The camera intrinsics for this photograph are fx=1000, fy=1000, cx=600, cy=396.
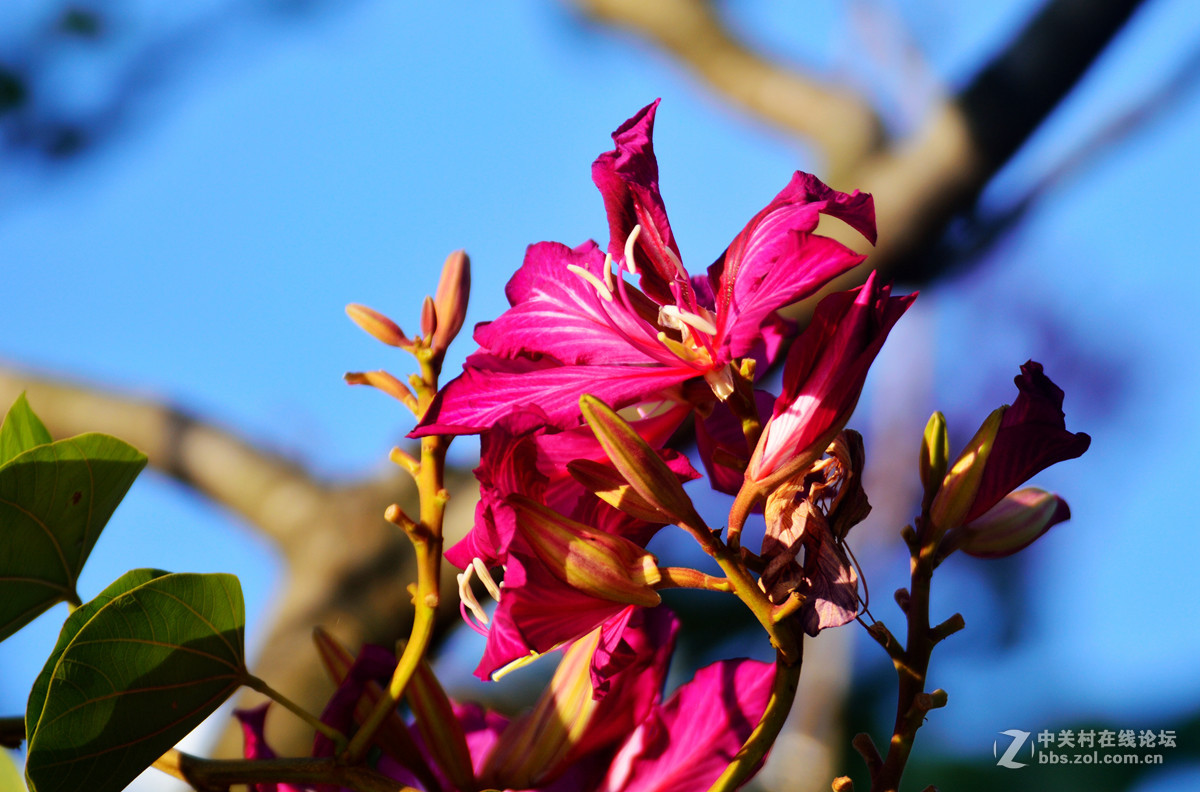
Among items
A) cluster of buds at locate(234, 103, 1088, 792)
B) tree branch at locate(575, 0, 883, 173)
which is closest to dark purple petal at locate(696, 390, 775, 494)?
cluster of buds at locate(234, 103, 1088, 792)

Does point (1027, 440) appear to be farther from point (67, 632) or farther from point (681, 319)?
point (67, 632)

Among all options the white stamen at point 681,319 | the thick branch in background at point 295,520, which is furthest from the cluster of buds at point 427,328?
the thick branch in background at point 295,520

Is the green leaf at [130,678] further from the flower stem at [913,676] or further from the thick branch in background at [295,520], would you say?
the thick branch in background at [295,520]

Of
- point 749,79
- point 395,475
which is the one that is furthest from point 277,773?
point 749,79

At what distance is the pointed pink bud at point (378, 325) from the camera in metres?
0.47

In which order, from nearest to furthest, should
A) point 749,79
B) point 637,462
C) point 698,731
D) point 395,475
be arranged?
point 637,462, point 698,731, point 395,475, point 749,79

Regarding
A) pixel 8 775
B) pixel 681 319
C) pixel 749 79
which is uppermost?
pixel 749 79

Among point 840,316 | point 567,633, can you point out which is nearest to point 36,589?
point 567,633

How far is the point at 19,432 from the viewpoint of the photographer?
1.62 ft

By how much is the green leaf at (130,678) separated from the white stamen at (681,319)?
0.21 m

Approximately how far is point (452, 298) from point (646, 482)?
6.9 inches

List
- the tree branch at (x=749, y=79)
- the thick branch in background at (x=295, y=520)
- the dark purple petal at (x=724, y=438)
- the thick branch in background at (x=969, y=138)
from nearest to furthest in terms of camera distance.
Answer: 1. the dark purple petal at (x=724, y=438)
2. the thick branch in background at (x=295, y=520)
3. the thick branch in background at (x=969, y=138)
4. the tree branch at (x=749, y=79)

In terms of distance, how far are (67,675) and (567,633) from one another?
180 millimetres

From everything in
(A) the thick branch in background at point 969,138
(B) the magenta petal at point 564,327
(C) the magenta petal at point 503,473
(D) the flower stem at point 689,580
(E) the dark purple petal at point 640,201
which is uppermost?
(A) the thick branch in background at point 969,138
